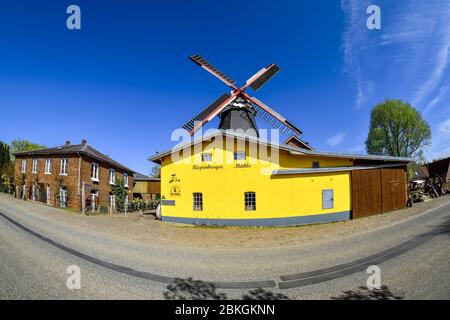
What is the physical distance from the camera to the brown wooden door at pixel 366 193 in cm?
1556

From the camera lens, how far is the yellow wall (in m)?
15.4

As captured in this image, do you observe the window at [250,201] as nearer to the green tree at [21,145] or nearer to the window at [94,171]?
the window at [94,171]

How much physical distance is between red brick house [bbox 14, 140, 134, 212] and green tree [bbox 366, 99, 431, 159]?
4054 cm

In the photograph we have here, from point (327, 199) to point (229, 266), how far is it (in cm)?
1088

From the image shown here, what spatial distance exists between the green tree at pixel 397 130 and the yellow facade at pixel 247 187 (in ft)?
86.2

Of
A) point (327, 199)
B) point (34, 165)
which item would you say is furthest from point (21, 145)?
point (327, 199)

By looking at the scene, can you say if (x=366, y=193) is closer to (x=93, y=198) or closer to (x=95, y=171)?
(x=93, y=198)

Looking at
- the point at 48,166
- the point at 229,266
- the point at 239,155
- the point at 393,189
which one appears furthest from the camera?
the point at 48,166

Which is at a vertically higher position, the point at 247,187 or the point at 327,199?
the point at 247,187

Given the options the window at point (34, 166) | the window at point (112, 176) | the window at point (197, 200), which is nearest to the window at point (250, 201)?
the window at point (197, 200)

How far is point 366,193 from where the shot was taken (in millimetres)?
15945
